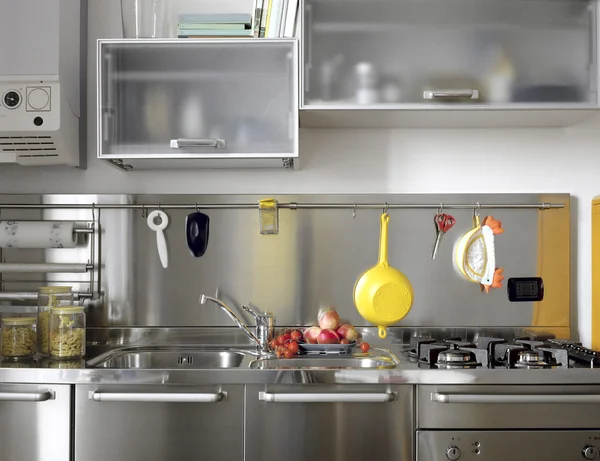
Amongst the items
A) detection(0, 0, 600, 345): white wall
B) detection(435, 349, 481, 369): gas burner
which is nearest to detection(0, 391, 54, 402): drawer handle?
detection(0, 0, 600, 345): white wall

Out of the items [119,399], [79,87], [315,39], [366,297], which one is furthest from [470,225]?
[79,87]

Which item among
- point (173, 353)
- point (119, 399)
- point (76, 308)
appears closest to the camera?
point (119, 399)

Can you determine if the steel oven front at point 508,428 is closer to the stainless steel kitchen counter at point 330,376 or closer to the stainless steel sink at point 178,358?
the stainless steel kitchen counter at point 330,376

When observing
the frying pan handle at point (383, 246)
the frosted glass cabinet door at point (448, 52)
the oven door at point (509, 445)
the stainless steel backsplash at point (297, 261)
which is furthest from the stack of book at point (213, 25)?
the oven door at point (509, 445)

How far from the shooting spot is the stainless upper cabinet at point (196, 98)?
2.14 meters

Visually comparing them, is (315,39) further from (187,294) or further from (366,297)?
(187,294)

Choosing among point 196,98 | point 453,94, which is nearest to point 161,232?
point 196,98

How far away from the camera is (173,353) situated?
2.38 m

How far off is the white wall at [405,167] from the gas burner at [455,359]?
72 cm

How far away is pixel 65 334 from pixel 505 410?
1.37 m

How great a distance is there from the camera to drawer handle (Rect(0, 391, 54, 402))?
1894 millimetres

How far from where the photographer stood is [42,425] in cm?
193

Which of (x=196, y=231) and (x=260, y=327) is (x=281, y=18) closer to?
(x=196, y=231)

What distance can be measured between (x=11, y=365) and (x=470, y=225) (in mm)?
1630
